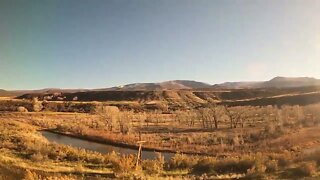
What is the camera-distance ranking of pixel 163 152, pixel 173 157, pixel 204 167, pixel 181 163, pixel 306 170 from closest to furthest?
pixel 306 170 < pixel 204 167 < pixel 181 163 < pixel 173 157 < pixel 163 152

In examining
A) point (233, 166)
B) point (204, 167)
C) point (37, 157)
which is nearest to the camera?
point (233, 166)

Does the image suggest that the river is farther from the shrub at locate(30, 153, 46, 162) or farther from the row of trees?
the row of trees

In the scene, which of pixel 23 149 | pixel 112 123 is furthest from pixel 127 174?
pixel 112 123

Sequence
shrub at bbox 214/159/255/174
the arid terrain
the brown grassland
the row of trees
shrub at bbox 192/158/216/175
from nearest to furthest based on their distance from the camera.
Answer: the brown grassland
the arid terrain
shrub at bbox 214/159/255/174
shrub at bbox 192/158/216/175
the row of trees

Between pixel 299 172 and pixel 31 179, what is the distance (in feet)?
44.7

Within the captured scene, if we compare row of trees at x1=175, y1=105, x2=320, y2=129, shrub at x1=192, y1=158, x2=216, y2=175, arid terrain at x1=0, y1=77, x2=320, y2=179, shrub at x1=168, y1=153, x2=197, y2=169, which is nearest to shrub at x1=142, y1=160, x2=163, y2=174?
arid terrain at x1=0, y1=77, x2=320, y2=179

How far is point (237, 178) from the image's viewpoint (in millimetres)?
20953

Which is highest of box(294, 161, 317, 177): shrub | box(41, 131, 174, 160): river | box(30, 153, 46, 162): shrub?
box(294, 161, 317, 177): shrub

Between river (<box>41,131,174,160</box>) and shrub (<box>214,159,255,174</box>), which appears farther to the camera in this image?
river (<box>41,131,174,160</box>)

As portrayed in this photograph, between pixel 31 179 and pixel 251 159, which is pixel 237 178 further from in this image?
pixel 31 179

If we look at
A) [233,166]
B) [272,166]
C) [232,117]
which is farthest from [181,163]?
[232,117]

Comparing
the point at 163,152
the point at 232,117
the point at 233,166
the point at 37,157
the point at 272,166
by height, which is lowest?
the point at 163,152

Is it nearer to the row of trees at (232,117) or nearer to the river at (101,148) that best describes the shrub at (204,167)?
the river at (101,148)

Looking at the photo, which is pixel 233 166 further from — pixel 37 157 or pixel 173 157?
→ pixel 37 157
